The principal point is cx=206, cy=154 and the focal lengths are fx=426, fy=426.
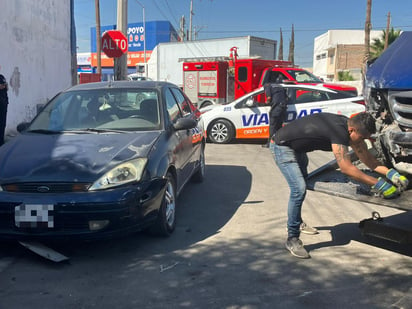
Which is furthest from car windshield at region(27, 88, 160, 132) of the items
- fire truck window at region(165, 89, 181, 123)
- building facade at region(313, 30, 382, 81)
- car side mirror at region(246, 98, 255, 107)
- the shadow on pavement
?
building facade at region(313, 30, 382, 81)

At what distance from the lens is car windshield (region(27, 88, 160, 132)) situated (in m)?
4.76

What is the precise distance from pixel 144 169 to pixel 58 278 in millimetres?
1148

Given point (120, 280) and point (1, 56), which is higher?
point (1, 56)

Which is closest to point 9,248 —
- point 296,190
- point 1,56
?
point 296,190

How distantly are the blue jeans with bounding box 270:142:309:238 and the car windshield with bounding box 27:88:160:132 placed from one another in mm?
1504

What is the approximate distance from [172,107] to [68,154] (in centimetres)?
170

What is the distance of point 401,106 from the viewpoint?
3418mm

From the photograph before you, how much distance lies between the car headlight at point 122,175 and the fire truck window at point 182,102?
2078 mm

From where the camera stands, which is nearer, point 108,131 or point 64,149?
point 64,149

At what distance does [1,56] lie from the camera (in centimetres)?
1002

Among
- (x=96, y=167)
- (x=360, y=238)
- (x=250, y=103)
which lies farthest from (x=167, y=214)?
Answer: (x=250, y=103)

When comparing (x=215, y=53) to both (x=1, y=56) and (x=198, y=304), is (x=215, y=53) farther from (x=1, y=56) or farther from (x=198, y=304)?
(x=198, y=304)

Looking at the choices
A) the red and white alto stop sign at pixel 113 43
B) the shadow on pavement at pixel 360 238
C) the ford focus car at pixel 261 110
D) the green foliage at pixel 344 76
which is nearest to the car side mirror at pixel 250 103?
the ford focus car at pixel 261 110

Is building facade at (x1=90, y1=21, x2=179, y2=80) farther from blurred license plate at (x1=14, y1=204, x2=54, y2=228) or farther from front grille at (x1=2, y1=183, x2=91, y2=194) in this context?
blurred license plate at (x1=14, y1=204, x2=54, y2=228)
